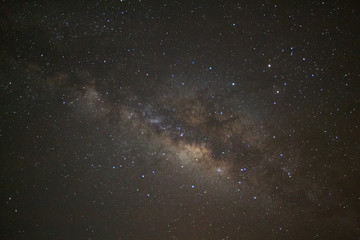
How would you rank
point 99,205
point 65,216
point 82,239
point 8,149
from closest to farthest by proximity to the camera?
1. point 8,149
2. point 99,205
3. point 65,216
4. point 82,239

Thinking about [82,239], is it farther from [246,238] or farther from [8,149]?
[246,238]

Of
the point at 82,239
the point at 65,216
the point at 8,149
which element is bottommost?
the point at 82,239

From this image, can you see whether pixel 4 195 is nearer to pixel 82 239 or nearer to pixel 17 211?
pixel 17 211

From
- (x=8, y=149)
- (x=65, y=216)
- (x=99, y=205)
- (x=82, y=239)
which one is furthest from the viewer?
(x=82, y=239)

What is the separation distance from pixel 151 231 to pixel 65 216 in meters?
2.77

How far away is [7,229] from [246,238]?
759cm

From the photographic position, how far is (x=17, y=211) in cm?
638

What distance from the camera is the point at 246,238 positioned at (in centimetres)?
663

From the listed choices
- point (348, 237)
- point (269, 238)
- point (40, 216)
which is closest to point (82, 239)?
point (40, 216)

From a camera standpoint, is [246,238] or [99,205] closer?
[99,205]

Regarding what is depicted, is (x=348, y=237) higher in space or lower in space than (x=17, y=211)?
lower

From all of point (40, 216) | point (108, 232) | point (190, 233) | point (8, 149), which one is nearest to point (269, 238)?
point (190, 233)

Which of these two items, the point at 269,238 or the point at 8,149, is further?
the point at 269,238

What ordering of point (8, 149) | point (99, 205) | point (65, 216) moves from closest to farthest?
point (8, 149) → point (99, 205) → point (65, 216)
